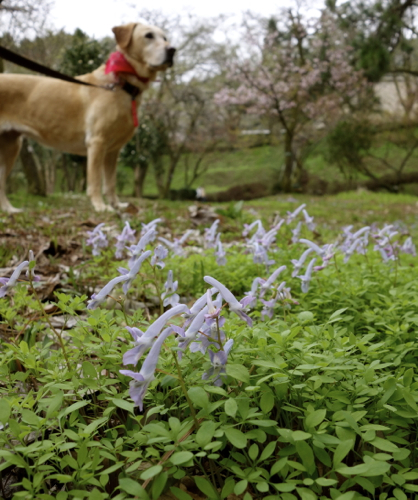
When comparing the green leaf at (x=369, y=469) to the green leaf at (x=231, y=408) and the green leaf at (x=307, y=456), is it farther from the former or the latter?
the green leaf at (x=231, y=408)

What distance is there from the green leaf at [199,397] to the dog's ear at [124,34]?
592 cm

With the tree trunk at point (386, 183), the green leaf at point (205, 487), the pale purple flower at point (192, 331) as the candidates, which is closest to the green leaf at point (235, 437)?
the green leaf at point (205, 487)

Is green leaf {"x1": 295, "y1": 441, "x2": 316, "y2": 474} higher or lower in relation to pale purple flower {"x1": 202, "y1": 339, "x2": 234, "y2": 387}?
lower

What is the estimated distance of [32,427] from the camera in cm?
100

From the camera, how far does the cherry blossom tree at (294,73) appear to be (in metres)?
20.3

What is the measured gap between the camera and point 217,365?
1036mm

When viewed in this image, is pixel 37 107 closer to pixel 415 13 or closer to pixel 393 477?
pixel 393 477

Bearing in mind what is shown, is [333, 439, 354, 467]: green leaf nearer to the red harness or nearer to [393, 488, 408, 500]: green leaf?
[393, 488, 408, 500]: green leaf

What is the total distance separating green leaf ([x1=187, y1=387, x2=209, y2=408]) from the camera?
98 centimetres

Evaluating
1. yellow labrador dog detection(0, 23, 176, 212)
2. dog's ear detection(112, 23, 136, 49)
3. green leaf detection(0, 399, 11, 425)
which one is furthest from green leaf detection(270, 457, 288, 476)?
dog's ear detection(112, 23, 136, 49)

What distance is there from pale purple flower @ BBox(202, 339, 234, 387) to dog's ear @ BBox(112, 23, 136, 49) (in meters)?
5.83

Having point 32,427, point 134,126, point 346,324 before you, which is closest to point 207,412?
point 32,427

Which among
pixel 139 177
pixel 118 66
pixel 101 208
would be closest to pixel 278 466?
pixel 101 208

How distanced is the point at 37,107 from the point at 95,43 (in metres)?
9.83
